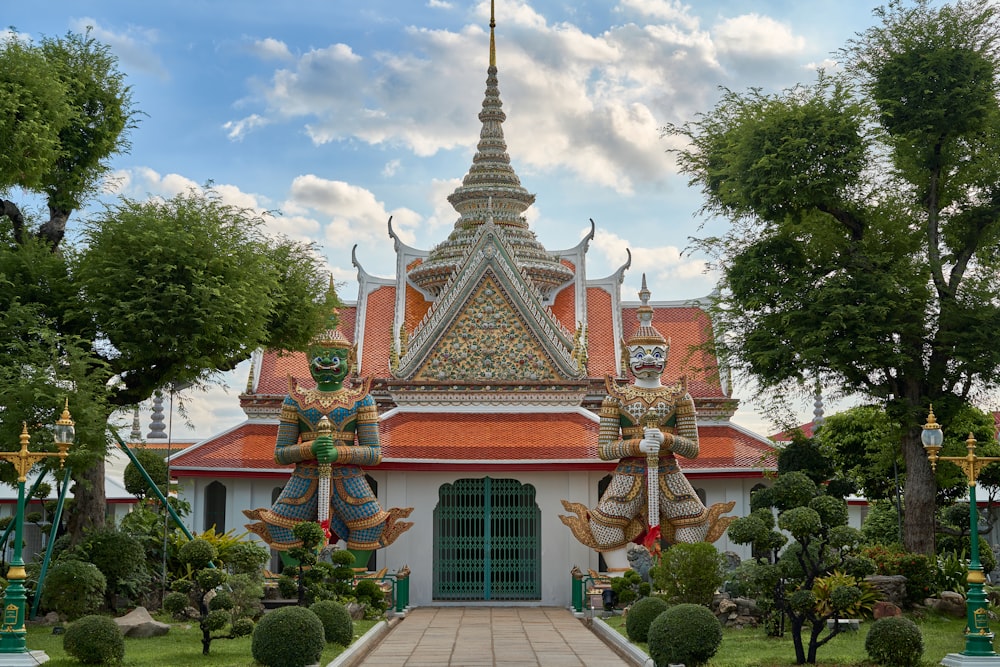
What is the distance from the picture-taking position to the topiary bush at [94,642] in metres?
10.4

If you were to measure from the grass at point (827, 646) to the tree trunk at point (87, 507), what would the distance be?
6.70 metres

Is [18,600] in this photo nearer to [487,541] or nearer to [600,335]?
[487,541]

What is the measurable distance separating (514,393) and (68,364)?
7.71 metres

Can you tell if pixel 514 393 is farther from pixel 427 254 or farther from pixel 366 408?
pixel 427 254

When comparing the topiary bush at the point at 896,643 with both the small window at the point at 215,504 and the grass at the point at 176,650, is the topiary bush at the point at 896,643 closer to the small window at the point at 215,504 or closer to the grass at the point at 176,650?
the grass at the point at 176,650

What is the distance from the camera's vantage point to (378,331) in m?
22.3

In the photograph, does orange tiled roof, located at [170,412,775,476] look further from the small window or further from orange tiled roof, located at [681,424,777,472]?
the small window

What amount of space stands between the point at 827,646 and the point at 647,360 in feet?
17.0

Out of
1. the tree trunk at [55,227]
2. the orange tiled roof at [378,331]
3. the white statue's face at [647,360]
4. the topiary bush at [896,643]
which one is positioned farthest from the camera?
the orange tiled roof at [378,331]

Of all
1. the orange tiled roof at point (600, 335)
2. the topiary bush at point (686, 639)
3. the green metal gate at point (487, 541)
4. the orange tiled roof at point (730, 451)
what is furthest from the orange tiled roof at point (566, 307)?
the topiary bush at point (686, 639)

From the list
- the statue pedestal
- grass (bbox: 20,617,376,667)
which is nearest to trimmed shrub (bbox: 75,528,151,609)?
grass (bbox: 20,617,376,667)

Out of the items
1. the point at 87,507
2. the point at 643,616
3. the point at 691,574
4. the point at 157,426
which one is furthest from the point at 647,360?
the point at 157,426

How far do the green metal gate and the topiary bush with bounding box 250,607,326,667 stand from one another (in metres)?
7.54

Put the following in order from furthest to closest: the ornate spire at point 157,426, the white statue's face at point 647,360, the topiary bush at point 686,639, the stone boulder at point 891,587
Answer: the ornate spire at point 157,426
the white statue's face at point 647,360
the stone boulder at point 891,587
the topiary bush at point 686,639
